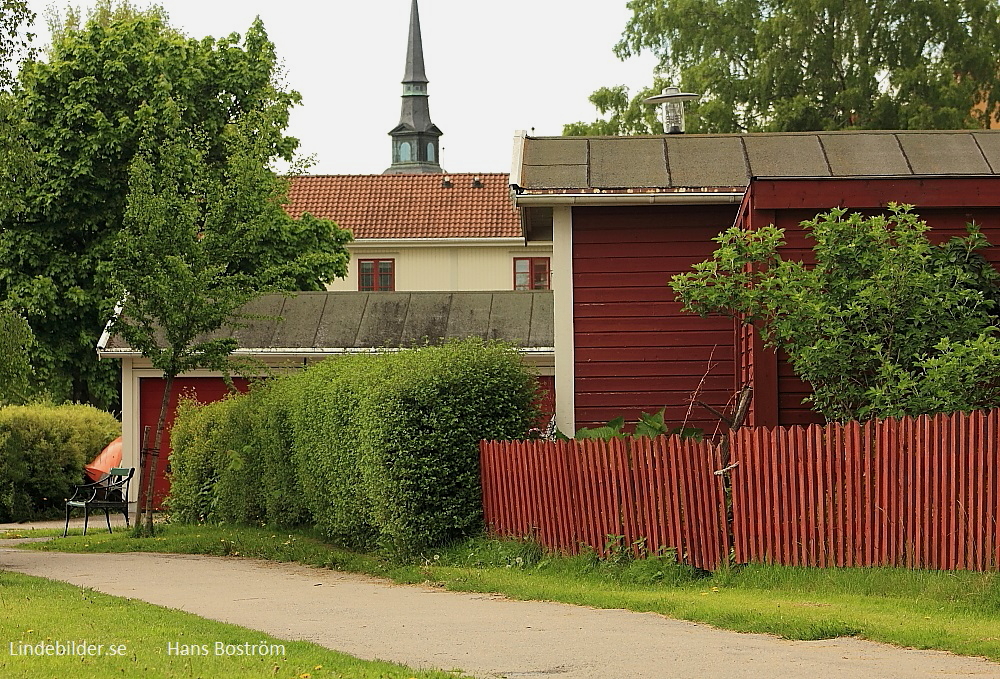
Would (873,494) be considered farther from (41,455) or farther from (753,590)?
(41,455)

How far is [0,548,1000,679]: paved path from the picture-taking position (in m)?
8.18

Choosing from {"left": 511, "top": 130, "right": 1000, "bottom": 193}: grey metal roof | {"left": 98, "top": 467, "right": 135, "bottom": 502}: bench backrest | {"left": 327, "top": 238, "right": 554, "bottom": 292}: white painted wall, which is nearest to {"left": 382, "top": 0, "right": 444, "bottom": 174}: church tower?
{"left": 327, "top": 238, "right": 554, "bottom": 292}: white painted wall

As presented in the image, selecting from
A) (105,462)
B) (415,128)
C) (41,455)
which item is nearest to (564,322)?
(105,462)

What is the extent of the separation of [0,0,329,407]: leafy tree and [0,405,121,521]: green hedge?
154 cm

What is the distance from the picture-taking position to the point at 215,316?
19344 millimetres

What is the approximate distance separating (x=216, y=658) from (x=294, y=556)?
25.3 feet

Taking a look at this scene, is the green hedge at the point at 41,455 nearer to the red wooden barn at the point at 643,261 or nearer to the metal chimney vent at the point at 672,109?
the metal chimney vent at the point at 672,109

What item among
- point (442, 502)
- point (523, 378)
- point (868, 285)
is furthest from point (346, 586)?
point (868, 285)

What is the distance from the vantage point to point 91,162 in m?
29.6

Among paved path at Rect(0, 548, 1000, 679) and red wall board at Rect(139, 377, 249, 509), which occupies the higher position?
red wall board at Rect(139, 377, 249, 509)

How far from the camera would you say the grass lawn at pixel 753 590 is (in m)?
9.21

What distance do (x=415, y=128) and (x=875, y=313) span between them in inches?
3575

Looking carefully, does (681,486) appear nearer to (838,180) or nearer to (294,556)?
(838,180)

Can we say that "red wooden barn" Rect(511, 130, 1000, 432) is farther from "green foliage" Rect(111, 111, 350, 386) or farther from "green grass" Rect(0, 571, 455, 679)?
"green grass" Rect(0, 571, 455, 679)
